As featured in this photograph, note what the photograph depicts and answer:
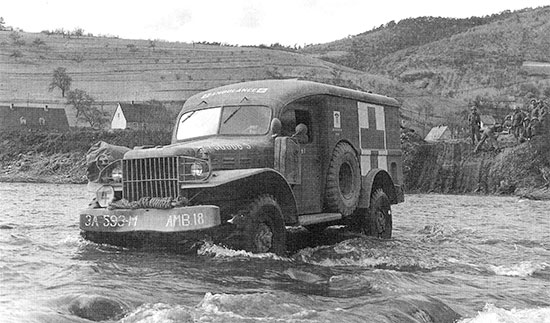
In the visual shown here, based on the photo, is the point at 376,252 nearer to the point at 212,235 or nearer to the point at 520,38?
the point at 212,235

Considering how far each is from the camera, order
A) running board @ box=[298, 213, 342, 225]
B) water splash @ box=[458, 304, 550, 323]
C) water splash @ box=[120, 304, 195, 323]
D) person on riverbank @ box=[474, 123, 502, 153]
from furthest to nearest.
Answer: person on riverbank @ box=[474, 123, 502, 153] < running board @ box=[298, 213, 342, 225] < water splash @ box=[458, 304, 550, 323] < water splash @ box=[120, 304, 195, 323]

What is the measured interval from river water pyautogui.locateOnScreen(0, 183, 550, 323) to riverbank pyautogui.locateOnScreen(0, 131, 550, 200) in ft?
91.4

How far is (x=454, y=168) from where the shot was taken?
44750 mm

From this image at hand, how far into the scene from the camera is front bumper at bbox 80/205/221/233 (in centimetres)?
901

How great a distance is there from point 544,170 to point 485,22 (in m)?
103

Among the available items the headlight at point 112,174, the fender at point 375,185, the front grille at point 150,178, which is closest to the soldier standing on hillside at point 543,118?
the fender at point 375,185

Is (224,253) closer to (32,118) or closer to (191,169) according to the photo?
(191,169)

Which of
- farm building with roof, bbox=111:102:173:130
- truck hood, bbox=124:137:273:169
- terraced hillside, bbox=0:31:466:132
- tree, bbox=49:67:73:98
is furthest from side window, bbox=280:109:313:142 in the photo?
tree, bbox=49:67:73:98

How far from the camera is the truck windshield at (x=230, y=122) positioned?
432 inches

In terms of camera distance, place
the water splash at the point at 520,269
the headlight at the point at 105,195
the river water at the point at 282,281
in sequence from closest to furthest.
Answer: the river water at the point at 282,281
the headlight at the point at 105,195
the water splash at the point at 520,269

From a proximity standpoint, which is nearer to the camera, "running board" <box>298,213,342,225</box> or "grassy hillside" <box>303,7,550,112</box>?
"running board" <box>298,213,342,225</box>

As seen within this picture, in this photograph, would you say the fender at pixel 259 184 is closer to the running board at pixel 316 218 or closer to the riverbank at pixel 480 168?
the running board at pixel 316 218

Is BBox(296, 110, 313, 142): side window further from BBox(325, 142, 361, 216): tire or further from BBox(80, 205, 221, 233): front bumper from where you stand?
BBox(80, 205, 221, 233): front bumper

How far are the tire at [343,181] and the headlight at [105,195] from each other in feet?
11.2
